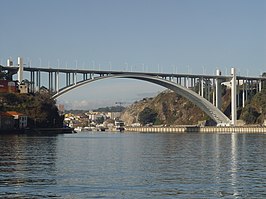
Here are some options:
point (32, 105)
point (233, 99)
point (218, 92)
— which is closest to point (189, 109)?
point (233, 99)

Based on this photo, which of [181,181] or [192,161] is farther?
[192,161]

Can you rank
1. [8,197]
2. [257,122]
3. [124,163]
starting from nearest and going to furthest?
[8,197], [124,163], [257,122]

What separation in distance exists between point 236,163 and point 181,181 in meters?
9.99

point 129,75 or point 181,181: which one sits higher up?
point 129,75

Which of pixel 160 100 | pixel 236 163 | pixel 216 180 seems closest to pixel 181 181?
pixel 216 180

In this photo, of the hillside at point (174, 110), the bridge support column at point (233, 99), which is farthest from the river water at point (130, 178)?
the hillside at point (174, 110)

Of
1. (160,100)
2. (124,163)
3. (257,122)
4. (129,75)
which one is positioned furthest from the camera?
(160,100)

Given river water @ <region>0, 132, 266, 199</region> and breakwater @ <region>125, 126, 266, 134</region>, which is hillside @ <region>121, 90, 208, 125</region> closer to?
breakwater @ <region>125, 126, 266, 134</region>

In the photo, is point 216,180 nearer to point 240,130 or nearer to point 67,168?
point 67,168

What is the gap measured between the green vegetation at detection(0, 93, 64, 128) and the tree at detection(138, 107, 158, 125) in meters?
80.2

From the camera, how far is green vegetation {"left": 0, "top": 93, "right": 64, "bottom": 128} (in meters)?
98.8

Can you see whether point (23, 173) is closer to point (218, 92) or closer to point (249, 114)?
point (218, 92)

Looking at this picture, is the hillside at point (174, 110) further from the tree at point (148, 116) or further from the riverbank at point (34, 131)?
the riverbank at point (34, 131)

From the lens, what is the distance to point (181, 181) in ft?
80.4
